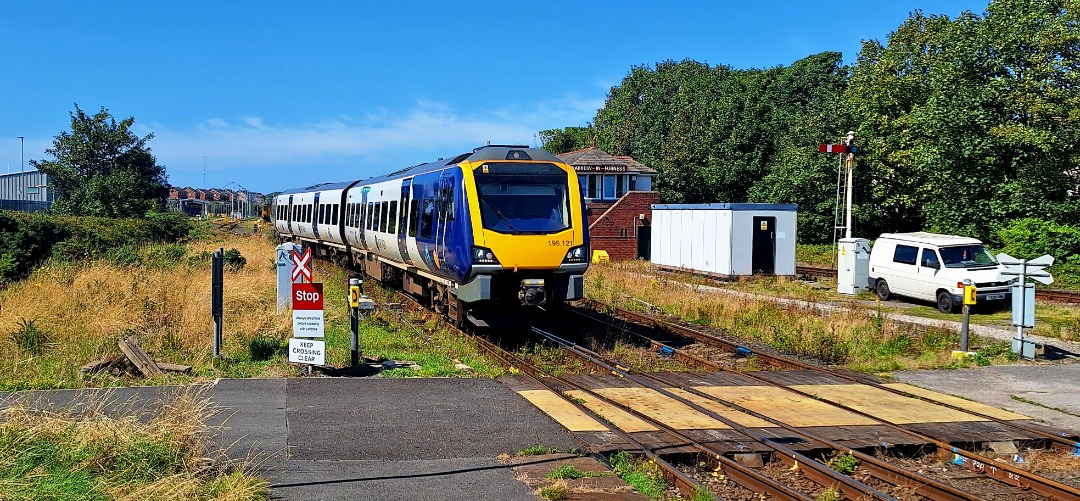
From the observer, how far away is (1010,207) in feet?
97.7

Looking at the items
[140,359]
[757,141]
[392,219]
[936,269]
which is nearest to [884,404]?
[140,359]

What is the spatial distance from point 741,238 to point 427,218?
14781mm

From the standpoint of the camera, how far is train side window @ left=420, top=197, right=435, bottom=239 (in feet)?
50.7

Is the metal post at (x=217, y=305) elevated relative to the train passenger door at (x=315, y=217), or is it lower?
lower

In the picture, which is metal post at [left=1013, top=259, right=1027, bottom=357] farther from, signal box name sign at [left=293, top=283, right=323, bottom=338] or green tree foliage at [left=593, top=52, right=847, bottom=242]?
green tree foliage at [left=593, top=52, right=847, bottom=242]

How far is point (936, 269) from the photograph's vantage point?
68.3ft

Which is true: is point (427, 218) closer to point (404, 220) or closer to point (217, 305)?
point (404, 220)

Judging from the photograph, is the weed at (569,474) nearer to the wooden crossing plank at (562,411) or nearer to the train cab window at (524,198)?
the wooden crossing plank at (562,411)

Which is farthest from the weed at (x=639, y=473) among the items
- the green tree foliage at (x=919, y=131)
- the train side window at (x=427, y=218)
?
the green tree foliage at (x=919, y=131)

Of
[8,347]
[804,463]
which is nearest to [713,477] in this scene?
[804,463]

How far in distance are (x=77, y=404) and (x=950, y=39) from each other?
3257 cm

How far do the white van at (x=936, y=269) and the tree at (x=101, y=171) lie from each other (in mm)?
33022

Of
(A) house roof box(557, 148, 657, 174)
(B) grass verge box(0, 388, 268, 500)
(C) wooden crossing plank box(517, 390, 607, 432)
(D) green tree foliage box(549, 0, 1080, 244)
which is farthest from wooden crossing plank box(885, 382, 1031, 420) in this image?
(A) house roof box(557, 148, 657, 174)

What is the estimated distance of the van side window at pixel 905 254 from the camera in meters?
A: 21.7
